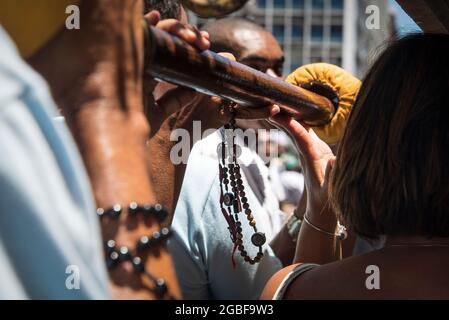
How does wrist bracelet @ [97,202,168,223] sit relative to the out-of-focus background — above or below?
above

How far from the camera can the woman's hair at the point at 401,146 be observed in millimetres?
1242

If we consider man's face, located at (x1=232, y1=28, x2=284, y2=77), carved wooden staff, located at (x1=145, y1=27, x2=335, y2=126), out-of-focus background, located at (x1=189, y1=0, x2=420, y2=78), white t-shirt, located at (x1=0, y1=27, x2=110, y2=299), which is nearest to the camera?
white t-shirt, located at (x1=0, y1=27, x2=110, y2=299)

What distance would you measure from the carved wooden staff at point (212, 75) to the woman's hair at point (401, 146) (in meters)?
0.17

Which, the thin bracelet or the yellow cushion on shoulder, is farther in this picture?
the yellow cushion on shoulder

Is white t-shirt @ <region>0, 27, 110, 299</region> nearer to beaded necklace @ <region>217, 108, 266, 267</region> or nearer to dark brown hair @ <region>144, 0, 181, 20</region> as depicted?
beaded necklace @ <region>217, 108, 266, 267</region>

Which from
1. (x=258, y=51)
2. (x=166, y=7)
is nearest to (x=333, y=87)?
(x=166, y=7)

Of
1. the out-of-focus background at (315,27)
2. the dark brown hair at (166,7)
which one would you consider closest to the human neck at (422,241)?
the dark brown hair at (166,7)

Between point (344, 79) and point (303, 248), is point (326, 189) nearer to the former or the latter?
point (303, 248)

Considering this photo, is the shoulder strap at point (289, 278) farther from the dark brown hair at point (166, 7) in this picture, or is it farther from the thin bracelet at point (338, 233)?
the dark brown hair at point (166, 7)

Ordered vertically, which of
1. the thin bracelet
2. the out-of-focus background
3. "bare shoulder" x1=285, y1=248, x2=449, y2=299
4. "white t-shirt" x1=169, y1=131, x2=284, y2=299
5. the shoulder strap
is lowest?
the out-of-focus background

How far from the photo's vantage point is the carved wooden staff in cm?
88

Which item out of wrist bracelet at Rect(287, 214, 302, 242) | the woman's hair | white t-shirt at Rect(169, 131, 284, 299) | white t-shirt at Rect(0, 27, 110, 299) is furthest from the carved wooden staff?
wrist bracelet at Rect(287, 214, 302, 242)

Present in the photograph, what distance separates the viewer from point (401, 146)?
4.09 feet

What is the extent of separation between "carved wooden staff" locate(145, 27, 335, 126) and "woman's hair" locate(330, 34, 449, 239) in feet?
0.56
